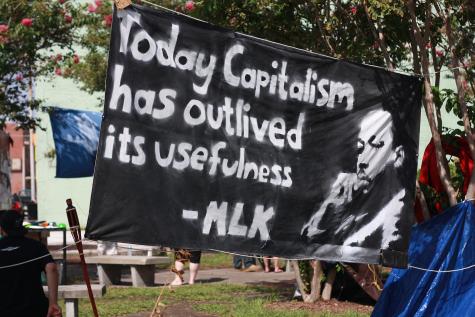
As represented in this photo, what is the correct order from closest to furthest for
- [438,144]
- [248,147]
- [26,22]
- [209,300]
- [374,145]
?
[248,147]
[374,145]
[438,144]
[209,300]
[26,22]

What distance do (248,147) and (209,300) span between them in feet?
22.8

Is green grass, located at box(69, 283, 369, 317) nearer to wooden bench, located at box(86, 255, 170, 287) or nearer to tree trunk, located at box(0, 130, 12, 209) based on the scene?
wooden bench, located at box(86, 255, 170, 287)

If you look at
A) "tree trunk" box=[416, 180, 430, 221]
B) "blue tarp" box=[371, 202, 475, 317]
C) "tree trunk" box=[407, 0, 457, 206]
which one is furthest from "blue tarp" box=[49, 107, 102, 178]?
"blue tarp" box=[371, 202, 475, 317]

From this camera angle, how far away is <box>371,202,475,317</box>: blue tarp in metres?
8.40

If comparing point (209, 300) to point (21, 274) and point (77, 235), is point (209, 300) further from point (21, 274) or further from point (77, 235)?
point (77, 235)

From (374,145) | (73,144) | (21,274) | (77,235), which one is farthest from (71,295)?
(73,144)

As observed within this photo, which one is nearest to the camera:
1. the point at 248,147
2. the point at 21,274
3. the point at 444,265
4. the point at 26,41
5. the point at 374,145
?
the point at 248,147

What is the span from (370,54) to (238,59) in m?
5.17

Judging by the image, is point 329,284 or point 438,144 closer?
point 438,144

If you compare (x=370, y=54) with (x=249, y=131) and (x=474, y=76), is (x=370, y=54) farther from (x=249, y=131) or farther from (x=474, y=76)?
(x=249, y=131)

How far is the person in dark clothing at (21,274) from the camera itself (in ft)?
Answer: 24.7

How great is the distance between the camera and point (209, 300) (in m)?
13.6

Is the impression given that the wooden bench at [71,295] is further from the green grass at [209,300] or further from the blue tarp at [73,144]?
the blue tarp at [73,144]

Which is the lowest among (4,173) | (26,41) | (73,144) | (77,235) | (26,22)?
(77,235)
